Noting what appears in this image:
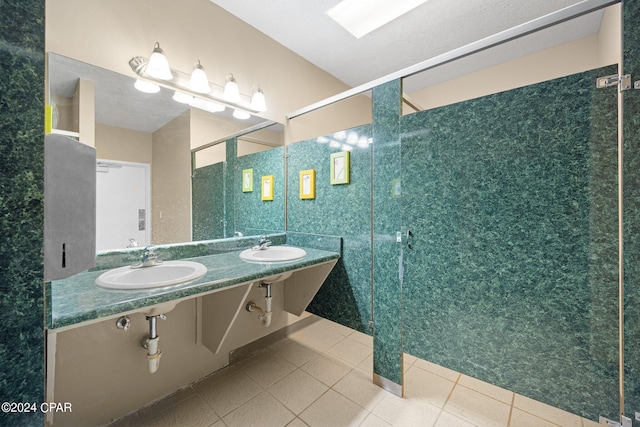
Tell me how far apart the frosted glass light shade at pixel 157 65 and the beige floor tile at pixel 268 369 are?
208 centimetres

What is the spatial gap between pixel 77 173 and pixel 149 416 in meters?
1.58

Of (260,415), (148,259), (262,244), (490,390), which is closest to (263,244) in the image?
(262,244)

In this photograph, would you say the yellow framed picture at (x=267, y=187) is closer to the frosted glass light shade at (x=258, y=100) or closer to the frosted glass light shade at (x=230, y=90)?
the frosted glass light shade at (x=258, y=100)

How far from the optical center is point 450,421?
4.76 ft

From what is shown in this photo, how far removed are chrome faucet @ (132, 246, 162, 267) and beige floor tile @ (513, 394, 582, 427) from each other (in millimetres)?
2270

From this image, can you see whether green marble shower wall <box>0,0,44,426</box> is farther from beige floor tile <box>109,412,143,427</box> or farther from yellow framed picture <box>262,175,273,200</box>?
yellow framed picture <box>262,175,273,200</box>

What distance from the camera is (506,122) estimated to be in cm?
123

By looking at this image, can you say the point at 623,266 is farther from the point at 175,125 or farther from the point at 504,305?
the point at 175,125

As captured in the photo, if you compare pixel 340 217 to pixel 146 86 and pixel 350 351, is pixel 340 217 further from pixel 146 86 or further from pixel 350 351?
pixel 146 86

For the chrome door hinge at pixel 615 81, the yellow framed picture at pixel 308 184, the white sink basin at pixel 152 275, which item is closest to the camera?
the chrome door hinge at pixel 615 81

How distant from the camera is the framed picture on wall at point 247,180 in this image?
2190 mm

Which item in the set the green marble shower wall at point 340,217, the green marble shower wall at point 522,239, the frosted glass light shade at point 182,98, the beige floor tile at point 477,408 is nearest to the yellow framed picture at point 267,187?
the green marble shower wall at point 340,217

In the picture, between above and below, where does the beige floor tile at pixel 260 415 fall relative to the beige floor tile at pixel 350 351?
above

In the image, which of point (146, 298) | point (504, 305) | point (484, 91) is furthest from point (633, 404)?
point (484, 91)
